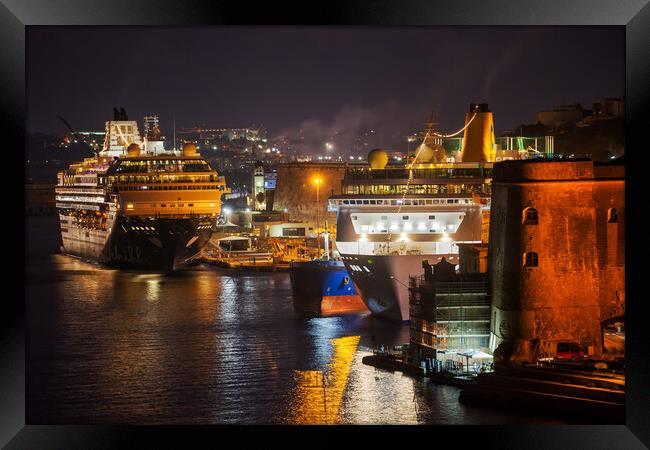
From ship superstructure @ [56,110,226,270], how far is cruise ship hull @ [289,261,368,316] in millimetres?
9222

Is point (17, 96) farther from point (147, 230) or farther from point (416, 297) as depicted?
point (147, 230)

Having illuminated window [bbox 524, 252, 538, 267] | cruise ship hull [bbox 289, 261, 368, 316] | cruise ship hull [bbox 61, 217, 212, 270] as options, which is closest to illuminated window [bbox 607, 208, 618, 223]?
illuminated window [bbox 524, 252, 538, 267]

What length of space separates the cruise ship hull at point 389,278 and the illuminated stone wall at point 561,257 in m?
5.98

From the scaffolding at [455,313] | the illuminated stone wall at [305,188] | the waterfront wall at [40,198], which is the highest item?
the waterfront wall at [40,198]

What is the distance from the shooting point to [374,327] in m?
17.6

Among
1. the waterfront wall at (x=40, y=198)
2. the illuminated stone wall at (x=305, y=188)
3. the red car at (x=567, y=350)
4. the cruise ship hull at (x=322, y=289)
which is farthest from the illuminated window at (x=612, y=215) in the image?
the waterfront wall at (x=40, y=198)

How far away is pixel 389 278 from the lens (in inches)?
693

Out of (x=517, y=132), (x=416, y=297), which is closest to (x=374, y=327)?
(x=416, y=297)

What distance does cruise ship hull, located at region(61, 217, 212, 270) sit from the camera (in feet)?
93.0

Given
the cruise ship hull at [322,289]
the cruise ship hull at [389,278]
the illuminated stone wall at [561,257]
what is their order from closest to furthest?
the illuminated stone wall at [561,257], the cruise ship hull at [389,278], the cruise ship hull at [322,289]

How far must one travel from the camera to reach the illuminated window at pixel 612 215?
1162cm
